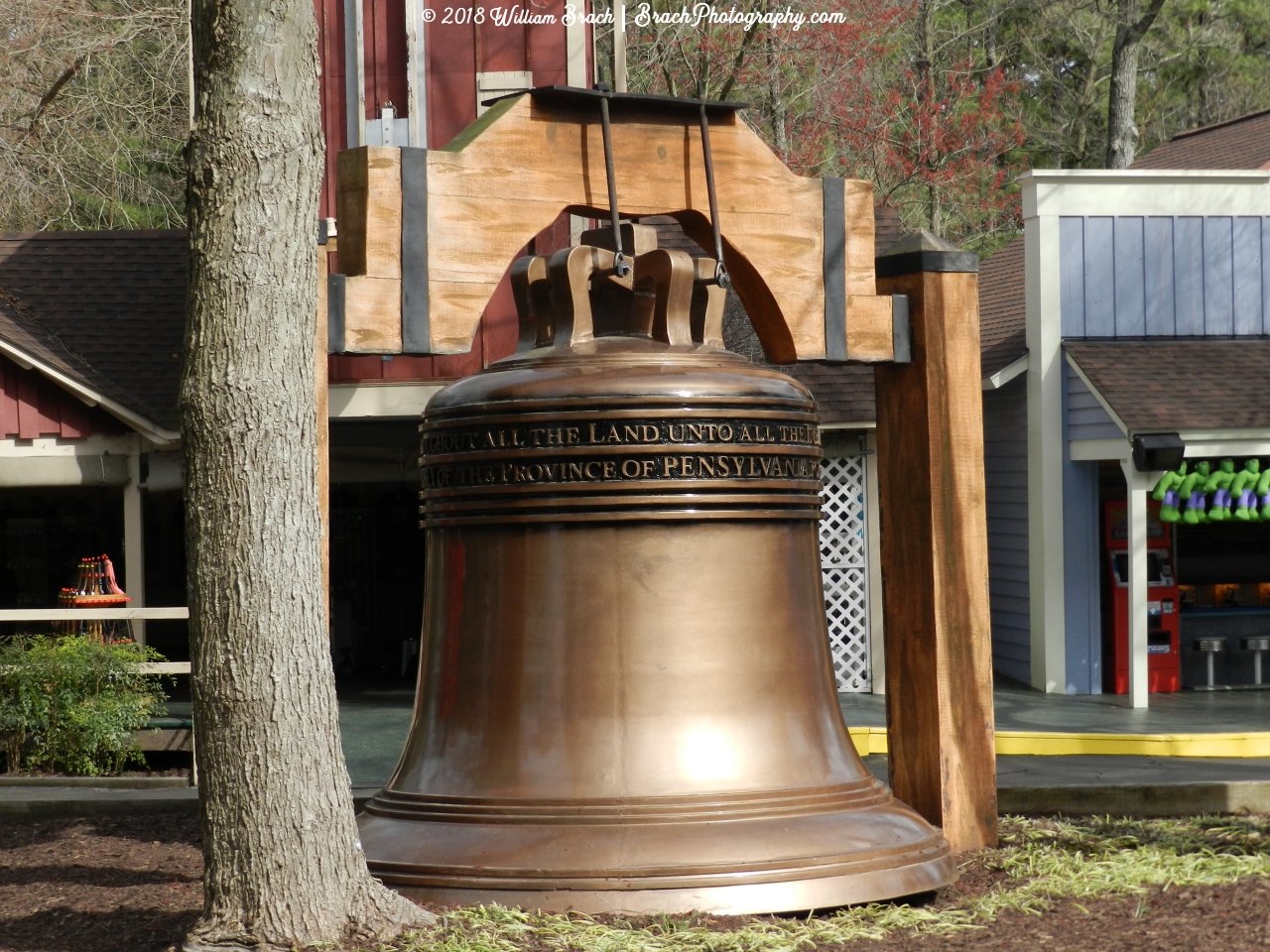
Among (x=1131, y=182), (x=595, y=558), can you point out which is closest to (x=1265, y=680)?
(x=1131, y=182)

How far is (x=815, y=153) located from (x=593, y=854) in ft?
57.4

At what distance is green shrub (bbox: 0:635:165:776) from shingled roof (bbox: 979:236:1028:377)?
7.24 m

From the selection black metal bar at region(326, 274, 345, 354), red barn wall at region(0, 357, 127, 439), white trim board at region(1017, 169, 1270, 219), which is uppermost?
white trim board at region(1017, 169, 1270, 219)

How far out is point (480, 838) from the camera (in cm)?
440

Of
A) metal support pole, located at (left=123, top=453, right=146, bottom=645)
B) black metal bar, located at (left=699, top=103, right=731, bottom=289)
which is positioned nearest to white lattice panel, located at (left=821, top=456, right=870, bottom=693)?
metal support pole, located at (left=123, top=453, right=146, bottom=645)

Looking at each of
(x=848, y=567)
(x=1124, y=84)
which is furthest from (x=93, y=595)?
(x=1124, y=84)

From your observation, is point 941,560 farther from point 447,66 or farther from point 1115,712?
point 447,66

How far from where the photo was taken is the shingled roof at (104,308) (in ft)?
41.4

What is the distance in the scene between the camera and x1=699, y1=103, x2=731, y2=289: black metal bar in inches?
196

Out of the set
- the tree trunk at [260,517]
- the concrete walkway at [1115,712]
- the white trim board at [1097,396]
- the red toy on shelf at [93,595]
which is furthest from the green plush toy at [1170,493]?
the tree trunk at [260,517]

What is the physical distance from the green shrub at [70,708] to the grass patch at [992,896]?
552cm

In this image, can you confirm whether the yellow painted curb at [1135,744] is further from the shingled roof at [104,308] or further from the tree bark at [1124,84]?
the tree bark at [1124,84]

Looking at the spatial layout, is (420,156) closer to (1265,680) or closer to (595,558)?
(595,558)

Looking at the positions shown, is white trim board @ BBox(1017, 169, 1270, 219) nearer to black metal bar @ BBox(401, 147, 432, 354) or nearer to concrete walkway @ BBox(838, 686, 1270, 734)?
concrete walkway @ BBox(838, 686, 1270, 734)
